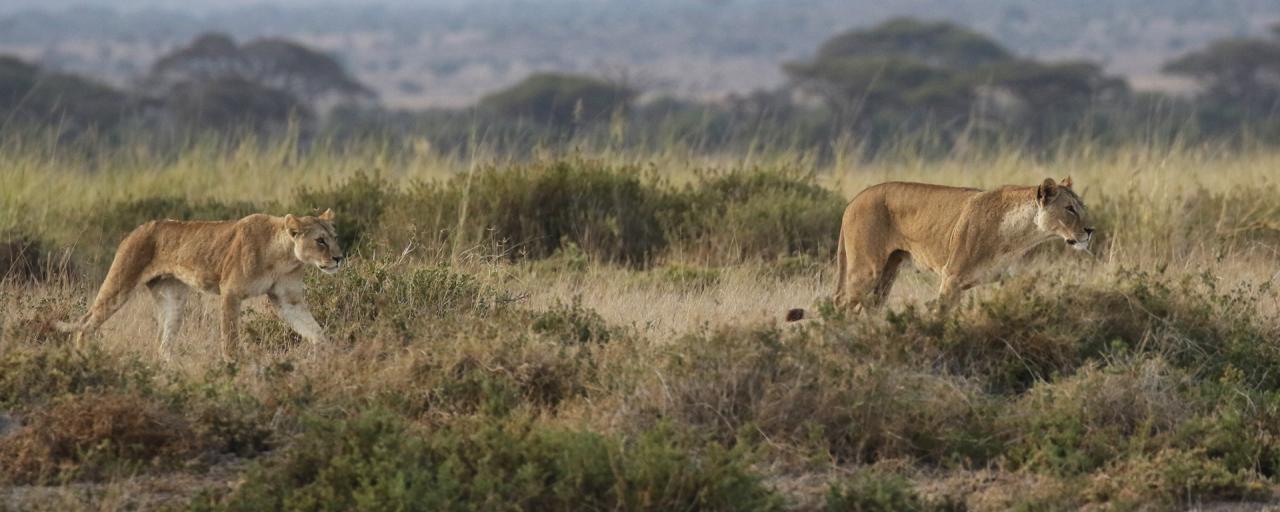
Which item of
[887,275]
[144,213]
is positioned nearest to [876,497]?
[887,275]

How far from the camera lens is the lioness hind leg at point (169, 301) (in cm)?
968

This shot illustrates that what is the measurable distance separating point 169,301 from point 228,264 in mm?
651

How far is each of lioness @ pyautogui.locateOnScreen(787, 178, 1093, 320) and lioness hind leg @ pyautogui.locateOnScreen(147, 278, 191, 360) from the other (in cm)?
320

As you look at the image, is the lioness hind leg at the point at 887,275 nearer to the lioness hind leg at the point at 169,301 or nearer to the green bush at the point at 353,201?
the lioness hind leg at the point at 169,301

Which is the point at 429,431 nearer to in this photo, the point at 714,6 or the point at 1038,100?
the point at 1038,100

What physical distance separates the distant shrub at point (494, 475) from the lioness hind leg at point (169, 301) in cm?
271

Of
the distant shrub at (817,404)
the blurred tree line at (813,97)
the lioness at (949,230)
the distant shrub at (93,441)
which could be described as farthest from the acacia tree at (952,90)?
the distant shrub at (93,441)

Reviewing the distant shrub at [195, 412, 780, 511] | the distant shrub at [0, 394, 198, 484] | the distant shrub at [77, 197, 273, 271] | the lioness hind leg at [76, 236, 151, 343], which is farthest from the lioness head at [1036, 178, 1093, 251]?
the distant shrub at [77, 197, 273, 271]

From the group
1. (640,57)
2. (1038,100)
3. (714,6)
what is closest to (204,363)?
(1038,100)

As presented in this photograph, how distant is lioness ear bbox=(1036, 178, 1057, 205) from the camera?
30.6 ft

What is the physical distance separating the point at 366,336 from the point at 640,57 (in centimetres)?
13360

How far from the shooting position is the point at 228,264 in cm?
927

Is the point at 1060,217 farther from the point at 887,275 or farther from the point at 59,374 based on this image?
the point at 59,374

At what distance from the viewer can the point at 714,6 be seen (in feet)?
653
